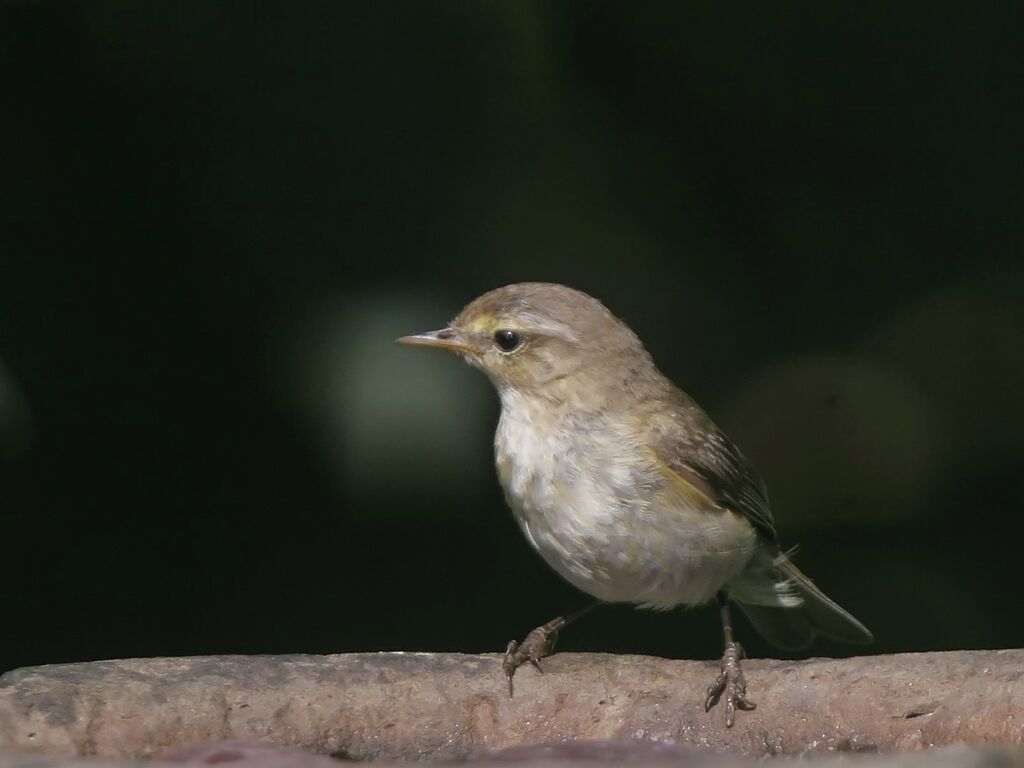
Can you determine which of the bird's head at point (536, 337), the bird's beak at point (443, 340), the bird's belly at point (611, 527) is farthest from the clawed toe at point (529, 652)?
the bird's beak at point (443, 340)

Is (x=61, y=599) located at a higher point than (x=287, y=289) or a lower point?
lower

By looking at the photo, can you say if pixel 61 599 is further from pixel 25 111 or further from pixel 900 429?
pixel 900 429

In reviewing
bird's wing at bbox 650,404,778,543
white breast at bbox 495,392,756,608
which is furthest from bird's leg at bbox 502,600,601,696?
bird's wing at bbox 650,404,778,543

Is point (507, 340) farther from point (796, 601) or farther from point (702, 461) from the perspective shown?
point (796, 601)

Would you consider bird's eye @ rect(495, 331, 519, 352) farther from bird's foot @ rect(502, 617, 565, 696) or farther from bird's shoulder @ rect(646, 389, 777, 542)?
bird's foot @ rect(502, 617, 565, 696)

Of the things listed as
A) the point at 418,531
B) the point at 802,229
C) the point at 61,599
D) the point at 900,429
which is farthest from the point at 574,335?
the point at 61,599

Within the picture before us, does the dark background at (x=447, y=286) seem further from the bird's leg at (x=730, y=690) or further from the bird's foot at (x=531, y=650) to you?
the bird's leg at (x=730, y=690)

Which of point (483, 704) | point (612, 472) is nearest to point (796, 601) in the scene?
point (612, 472)
